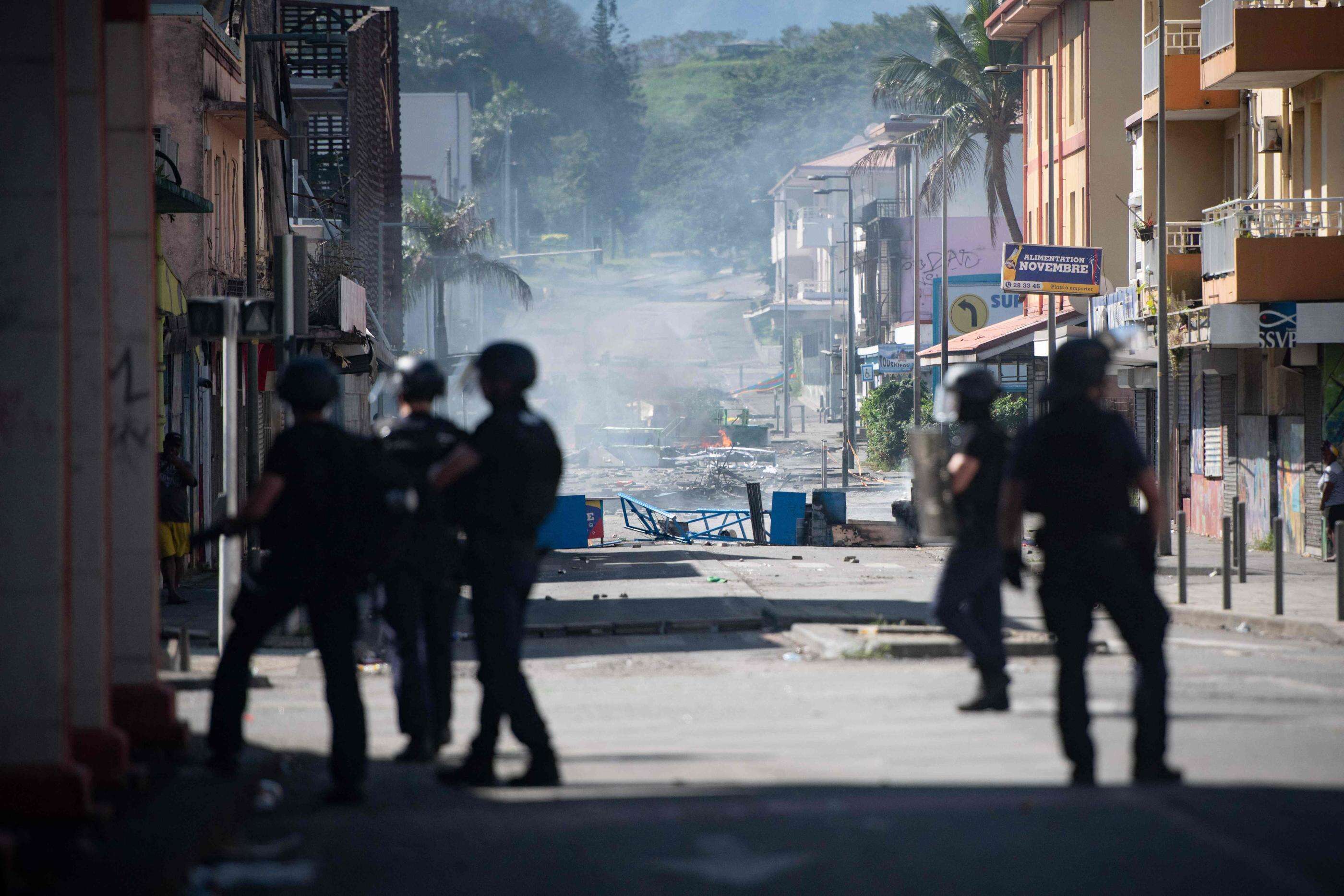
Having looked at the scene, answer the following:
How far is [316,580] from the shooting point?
6332mm

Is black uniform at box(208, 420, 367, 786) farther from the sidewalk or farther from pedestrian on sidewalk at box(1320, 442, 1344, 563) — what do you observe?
pedestrian on sidewalk at box(1320, 442, 1344, 563)

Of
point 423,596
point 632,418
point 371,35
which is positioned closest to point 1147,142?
point 371,35

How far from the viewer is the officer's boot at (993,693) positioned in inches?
327

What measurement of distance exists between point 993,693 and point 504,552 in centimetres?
306

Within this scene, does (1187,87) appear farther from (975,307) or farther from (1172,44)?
(975,307)

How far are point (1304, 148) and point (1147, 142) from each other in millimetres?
5626

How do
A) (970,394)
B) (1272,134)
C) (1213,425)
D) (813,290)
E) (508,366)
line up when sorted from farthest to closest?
(813,290)
(1213,425)
(1272,134)
(970,394)
(508,366)

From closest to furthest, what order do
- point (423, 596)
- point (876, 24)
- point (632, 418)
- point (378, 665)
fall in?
point (423, 596), point (378, 665), point (632, 418), point (876, 24)

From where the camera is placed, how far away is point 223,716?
21.7 feet

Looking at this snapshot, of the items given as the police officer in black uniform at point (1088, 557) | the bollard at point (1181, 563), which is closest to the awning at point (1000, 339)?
the bollard at point (1181, 563)

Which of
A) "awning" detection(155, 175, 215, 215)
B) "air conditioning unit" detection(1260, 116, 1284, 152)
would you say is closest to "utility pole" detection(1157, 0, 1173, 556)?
"air conditioning unit" detection(1260, 116, 1284, 152)

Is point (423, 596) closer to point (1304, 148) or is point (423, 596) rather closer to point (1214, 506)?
point (1304, 148)

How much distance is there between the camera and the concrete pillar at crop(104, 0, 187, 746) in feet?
23.2

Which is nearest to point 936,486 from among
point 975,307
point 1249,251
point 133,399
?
point 133,399
